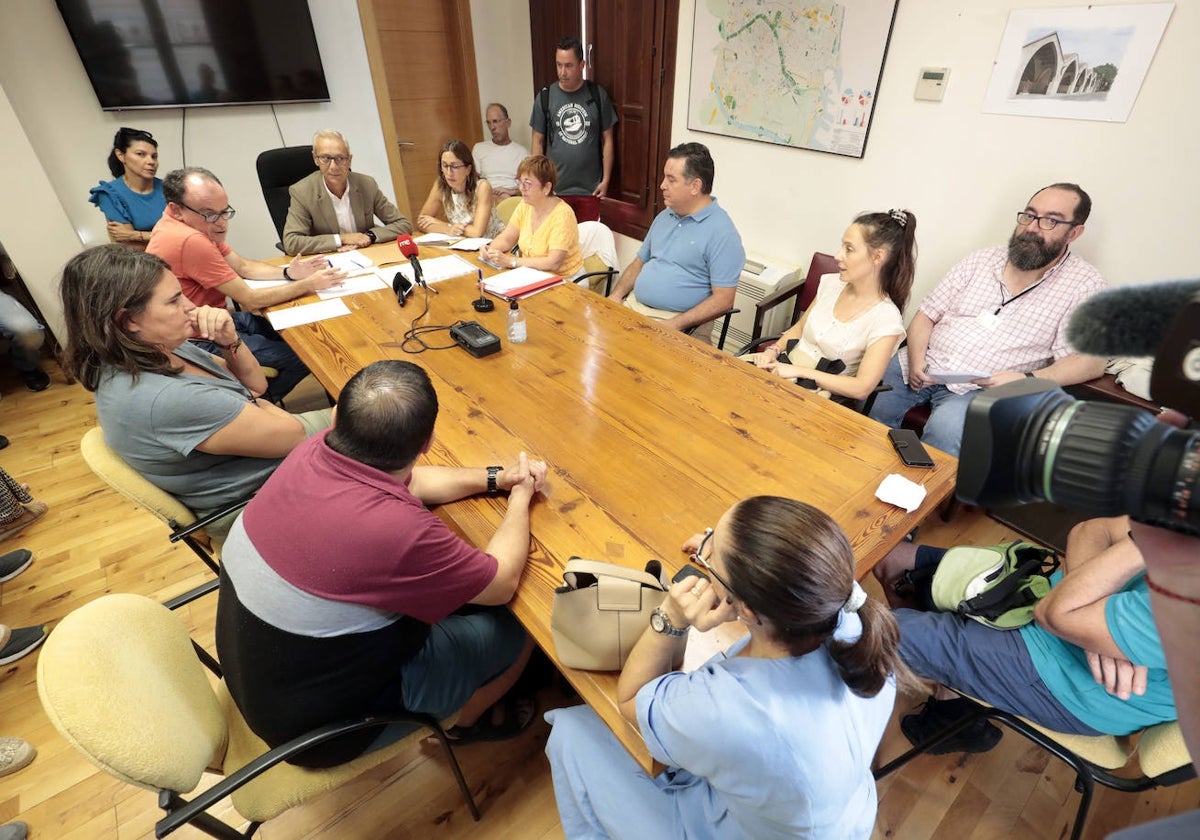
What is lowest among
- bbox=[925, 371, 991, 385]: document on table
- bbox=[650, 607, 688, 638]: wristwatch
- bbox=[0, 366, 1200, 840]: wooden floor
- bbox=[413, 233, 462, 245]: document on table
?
bbox=[0, 366, 1200, 840]: wooden floor

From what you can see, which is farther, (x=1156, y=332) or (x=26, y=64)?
(x=26, y=64)

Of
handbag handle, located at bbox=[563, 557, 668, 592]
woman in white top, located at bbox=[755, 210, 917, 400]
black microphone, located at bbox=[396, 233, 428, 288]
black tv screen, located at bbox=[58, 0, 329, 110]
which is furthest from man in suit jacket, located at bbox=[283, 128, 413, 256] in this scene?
handbag handle, located at bbox=[563, 557, 668, 592]

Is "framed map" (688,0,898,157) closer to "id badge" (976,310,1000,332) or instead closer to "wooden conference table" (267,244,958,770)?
"id badge" (976,310,1000,332)

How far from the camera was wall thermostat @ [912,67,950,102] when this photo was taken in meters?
2.48

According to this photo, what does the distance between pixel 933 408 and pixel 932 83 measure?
155 centimetres

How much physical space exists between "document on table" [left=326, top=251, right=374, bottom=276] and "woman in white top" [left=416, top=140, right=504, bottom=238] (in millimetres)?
646

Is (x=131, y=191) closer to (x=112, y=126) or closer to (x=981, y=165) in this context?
(x=112, y=126)

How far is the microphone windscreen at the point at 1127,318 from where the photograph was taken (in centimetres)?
48

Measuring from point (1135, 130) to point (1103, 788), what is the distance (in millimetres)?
2328

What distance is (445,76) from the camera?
15.7 ft

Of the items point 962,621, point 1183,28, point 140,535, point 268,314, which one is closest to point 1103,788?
point 962,621

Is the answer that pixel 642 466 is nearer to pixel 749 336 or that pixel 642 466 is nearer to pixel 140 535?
pixel 140 535

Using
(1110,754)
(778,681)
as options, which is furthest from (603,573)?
(1110,754)

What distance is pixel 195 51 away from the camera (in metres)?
3.57
